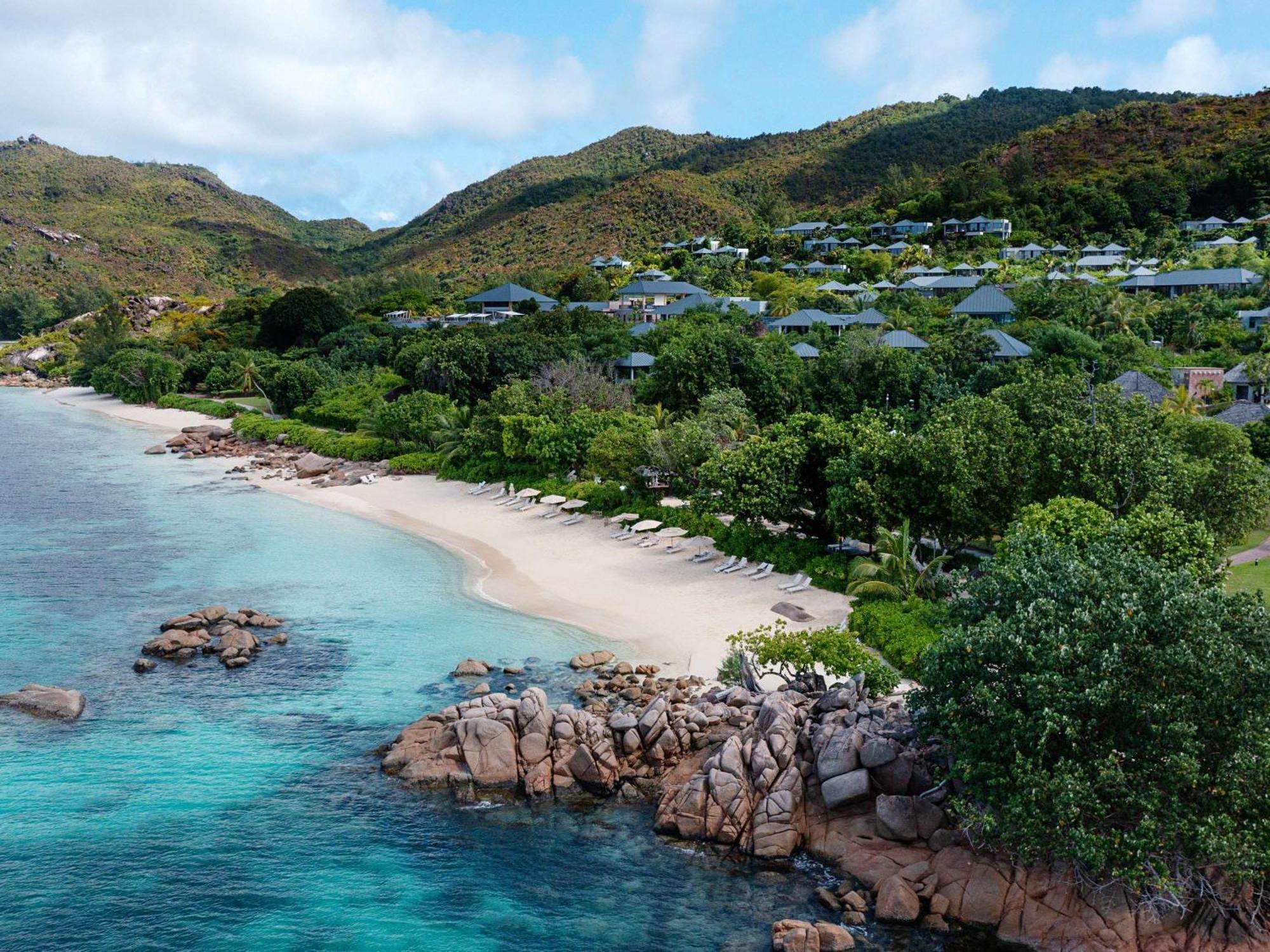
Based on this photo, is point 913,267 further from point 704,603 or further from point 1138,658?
point 1138,658

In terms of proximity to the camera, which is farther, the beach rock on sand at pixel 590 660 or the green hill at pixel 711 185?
the green hill at pixel 711 185

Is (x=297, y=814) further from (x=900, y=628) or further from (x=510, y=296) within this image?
(x=510, y=296)

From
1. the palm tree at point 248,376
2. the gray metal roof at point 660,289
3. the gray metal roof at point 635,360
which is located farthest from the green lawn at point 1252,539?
the palm tree at point 248,376

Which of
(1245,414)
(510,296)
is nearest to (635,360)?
(510,296)

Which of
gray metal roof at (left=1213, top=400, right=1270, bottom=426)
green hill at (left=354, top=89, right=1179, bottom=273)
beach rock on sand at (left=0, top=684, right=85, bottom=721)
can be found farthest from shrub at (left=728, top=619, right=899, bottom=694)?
green hill at (left=354, top=89, right=1179, bottom=273)

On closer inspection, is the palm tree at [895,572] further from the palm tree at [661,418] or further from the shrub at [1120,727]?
the palm tree at [661,418]

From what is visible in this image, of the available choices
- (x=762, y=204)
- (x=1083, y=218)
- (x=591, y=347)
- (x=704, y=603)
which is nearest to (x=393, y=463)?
(x=591, y=347)

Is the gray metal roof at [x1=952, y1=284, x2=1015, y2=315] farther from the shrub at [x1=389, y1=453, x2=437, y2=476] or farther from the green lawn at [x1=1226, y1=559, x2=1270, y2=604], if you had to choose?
the green lawn at [x1=1226, y1=559, x2=1270, y2=604]
